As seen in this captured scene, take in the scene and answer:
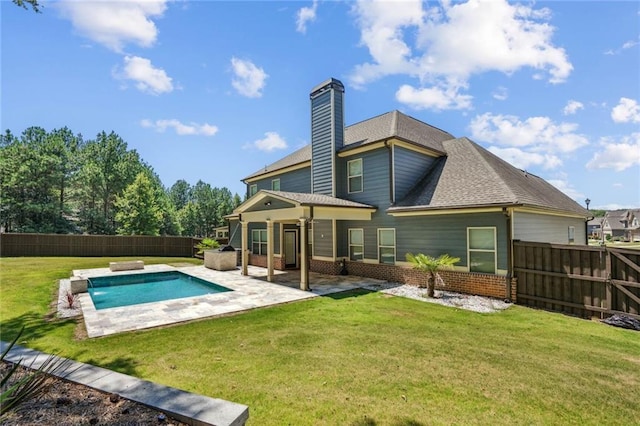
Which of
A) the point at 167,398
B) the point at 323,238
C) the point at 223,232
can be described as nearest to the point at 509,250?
the point at 323,238

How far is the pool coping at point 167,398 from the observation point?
2627 mm

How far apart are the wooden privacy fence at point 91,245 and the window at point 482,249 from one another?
2235cm

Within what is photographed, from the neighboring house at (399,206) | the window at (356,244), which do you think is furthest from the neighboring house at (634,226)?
the window at (356,244)

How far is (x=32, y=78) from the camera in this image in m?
11.8

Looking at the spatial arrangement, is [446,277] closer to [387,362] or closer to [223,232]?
[387,362]

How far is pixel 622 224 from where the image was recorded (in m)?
62.7

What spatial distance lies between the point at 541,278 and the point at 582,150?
15.7m

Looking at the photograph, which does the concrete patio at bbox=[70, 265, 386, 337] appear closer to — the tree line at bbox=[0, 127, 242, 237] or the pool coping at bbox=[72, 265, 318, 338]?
the pool coping at bbox=[72, 265, 318, 338]

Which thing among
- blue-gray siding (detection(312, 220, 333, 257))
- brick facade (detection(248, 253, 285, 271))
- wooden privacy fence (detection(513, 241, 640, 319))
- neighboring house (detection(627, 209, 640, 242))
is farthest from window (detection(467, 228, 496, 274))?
neighboring house (detection(627, 209, 640, 242))

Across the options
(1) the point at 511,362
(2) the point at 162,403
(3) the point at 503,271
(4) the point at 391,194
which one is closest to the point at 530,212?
(3) the point at 503,271

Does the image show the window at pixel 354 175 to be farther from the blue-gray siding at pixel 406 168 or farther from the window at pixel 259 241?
the window at pixel 259 241

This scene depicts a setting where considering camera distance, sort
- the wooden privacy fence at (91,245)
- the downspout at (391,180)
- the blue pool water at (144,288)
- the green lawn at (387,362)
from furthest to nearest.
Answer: the wooden privacy fence at (91,245), the downspout at (391,180), the blue pool water at (144,288), the green lawn at (387,362)

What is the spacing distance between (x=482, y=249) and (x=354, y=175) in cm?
675

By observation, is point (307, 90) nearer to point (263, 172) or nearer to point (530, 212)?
point (263, 172)
